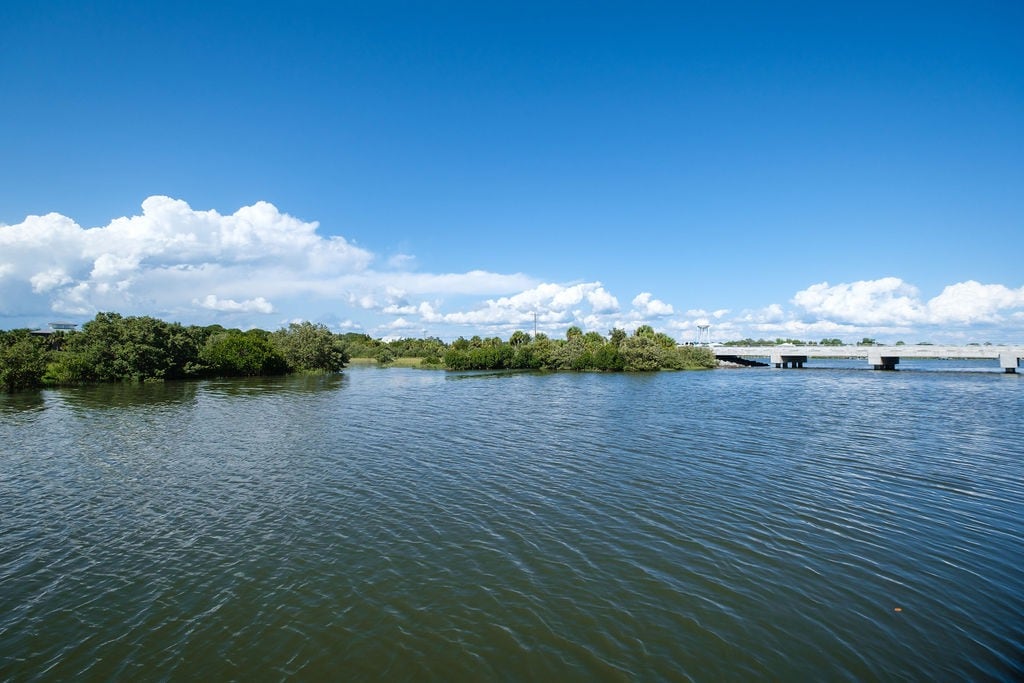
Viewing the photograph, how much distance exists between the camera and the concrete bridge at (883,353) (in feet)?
355

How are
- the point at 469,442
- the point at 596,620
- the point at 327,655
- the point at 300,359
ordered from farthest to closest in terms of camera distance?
the point at 300,359
the point at 469,442
the point at 596,620
the point at 327,655

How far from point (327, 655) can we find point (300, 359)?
10924cm

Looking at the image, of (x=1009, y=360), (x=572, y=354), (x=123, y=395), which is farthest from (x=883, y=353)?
(x=123, y=395)

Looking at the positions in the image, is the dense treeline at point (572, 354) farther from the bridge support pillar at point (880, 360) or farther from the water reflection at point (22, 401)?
the water reflection at point (22, 401)

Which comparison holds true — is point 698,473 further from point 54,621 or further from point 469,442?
point 54,621

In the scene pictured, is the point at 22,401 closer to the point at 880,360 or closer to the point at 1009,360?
the point at 880,360

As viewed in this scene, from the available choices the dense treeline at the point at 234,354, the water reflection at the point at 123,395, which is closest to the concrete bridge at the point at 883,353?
the dense treeline at the point at 234,354

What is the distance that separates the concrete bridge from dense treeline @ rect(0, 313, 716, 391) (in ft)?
71.0

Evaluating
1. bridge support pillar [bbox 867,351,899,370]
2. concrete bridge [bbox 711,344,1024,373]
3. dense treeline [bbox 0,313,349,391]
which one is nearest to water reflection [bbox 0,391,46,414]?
dense treeline [bbox 0,313,349,391]

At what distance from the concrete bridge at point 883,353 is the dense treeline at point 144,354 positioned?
125m

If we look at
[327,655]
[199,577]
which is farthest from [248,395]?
[327,655]

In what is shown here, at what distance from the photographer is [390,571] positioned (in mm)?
14211

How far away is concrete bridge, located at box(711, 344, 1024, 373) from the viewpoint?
10808 centimetres

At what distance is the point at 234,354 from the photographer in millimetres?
96875
